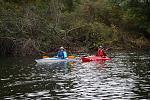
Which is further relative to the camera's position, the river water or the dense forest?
the dense forest

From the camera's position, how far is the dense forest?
174ft

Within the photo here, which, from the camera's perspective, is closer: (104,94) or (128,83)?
(104,94)

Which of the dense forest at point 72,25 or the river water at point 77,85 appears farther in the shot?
the dense forest at point 72,25

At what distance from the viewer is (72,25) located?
66.6m

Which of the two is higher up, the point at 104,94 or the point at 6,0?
the point at 6,0

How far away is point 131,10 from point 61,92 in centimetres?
5581

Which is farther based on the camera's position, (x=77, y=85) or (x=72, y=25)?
(x=72, y=25)

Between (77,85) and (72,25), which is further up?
(72,25)

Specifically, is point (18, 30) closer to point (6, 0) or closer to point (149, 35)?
point (6, 0)

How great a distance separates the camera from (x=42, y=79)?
92.9 ft

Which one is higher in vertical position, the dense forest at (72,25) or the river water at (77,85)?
the dense forest at (72,25)

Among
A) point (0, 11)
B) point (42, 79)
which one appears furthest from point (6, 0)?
point (42, 79)

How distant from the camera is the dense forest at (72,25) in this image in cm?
5294

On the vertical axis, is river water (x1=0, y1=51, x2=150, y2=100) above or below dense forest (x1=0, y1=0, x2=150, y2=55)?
below
